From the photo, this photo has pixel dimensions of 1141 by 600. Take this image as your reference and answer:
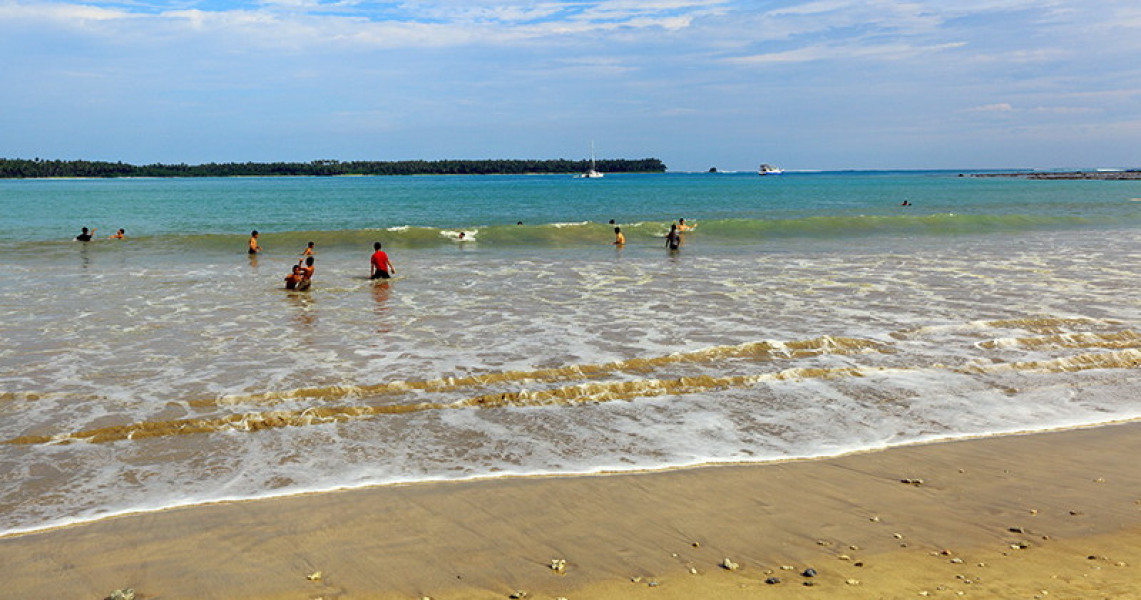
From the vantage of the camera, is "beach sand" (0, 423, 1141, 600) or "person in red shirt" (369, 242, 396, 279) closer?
"beach sand" (0, 423, 1141, 600)

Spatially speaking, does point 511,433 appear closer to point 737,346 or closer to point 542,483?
point 542,483

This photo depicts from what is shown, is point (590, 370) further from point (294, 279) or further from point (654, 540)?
point (294, 279)

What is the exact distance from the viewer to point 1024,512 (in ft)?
22.1

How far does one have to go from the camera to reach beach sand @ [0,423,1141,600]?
17.9 ft

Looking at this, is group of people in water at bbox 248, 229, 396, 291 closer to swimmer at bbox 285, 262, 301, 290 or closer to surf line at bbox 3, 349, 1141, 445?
swimmer at bbox 285, 262, 301, 290

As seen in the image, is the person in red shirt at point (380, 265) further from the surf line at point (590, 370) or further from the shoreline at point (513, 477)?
the shoreline at point (513, 477)

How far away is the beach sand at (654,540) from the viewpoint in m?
5.47

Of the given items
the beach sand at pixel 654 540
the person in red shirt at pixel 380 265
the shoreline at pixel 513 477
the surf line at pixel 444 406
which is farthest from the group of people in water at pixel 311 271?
the beach sand at pixel 654 540

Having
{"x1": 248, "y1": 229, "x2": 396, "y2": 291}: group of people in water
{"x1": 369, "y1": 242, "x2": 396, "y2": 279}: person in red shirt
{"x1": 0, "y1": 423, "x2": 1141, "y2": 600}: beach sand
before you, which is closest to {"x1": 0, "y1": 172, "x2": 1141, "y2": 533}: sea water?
{"x1": 248, "y1": 229, "x2": 396, "y2": 291}: group of people in water

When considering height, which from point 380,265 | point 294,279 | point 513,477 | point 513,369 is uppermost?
point 380,265

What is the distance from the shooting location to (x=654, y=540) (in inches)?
245

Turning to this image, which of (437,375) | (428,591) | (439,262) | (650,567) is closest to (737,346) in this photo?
(437,375)

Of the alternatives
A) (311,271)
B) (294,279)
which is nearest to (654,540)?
(294,279)

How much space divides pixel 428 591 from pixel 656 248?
105 ft
